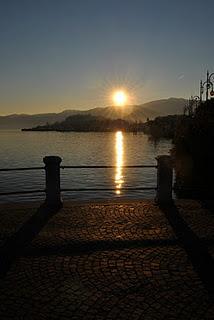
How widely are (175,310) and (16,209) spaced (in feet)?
20.8

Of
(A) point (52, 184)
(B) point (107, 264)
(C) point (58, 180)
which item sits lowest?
(B) point (107, 264)

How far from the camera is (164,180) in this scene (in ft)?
35.3

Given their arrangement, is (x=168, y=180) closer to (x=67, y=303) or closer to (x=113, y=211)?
(x=113, y=211)

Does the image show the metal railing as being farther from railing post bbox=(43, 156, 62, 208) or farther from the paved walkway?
the paved walkway

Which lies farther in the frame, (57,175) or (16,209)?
(57,175)

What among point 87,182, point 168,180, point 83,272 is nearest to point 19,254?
point 83,272

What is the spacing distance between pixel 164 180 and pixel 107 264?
5120 millimetres

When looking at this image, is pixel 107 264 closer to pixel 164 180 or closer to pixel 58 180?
pixel 58 180

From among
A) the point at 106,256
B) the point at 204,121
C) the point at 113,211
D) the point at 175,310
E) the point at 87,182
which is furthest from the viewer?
the point at 87,182

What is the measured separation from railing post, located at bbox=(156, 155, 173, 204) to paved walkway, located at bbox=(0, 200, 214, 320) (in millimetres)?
1038

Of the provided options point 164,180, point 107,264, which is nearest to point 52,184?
point 164,180

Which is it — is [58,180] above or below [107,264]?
above

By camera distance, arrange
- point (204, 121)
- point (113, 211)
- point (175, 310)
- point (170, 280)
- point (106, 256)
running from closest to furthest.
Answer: point (175, 310), point (170, 280), point (106, 256), point (113, 211), point (204, 121)

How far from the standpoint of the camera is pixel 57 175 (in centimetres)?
1052
